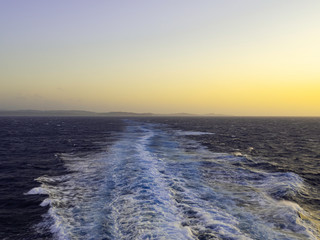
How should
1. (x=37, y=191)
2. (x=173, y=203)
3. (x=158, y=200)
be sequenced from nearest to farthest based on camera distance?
1. (x=173, y=203)
2. (x=158, y=200)
3. (x=37, y=191)

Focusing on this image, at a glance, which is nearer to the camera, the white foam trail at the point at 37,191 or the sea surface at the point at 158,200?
the sea surface at the point at 158,200

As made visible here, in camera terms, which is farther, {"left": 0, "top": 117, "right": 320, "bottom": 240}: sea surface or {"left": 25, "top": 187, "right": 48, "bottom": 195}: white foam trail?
{"left": 25, "top": 187, "right": 48, "bottom": 195}: white foam trail

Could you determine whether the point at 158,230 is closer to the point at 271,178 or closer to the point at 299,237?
the point at 299,237

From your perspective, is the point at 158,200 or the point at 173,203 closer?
the point at 173,203

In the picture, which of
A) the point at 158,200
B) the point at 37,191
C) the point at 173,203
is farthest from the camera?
the point at 37,191

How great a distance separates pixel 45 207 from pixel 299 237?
15787 mm

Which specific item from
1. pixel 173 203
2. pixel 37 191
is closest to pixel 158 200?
pixel 173 203

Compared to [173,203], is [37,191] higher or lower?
lower

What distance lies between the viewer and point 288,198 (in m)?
17.6

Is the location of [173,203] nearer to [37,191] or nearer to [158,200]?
[158,200]

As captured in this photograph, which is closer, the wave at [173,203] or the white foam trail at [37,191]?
the wave at [173,203]

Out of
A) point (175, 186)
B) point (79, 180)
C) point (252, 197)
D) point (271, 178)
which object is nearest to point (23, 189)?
point (79, 180)

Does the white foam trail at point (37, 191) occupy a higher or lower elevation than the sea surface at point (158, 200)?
lower

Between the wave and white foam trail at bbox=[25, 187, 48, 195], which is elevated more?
the wave
